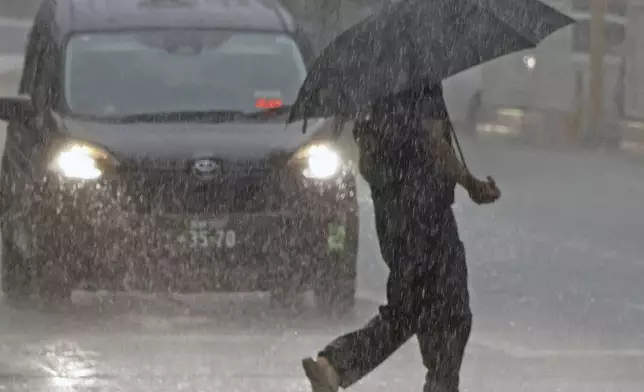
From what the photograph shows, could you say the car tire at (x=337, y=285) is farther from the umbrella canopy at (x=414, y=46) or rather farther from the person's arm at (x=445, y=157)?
the person's arm at (x=445, y=157)

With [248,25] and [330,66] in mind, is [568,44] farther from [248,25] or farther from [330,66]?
[330,66]

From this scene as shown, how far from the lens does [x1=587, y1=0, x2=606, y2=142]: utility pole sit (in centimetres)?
2534

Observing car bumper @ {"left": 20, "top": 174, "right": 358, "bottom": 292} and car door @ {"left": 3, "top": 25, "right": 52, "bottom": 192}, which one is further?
car door @ {"left": 3, "top": 25, "right": 52, "bottom": 192}

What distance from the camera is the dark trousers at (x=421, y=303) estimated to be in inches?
251

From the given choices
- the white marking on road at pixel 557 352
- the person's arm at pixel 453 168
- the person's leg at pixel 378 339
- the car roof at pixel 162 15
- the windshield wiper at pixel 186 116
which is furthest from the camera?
the car roof at pixel 162 15

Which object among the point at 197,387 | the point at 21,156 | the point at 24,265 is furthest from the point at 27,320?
the point at 197,387

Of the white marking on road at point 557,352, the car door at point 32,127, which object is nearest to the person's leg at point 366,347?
the white marking on road at point 557,352

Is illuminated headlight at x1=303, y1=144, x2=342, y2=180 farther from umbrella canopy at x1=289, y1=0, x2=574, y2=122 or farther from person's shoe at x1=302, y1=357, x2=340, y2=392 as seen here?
person's shoe at x1=302, y1=357, x2=340, y2=392

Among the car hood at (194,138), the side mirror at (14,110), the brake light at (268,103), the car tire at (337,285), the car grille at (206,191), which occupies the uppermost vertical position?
the brake light at (268,103)

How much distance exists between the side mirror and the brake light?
53.7 inches

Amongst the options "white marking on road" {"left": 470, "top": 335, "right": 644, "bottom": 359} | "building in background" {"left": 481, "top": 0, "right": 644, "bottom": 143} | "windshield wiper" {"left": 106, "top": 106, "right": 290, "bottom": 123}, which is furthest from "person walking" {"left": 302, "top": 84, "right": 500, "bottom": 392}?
"building in background" {"left": 481, "top": 0, "right": 644, "bottom": 143}

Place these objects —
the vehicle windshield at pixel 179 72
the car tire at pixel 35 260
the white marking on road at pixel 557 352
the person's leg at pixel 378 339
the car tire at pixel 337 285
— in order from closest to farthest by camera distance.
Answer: the person's leg at pixel 378 339
the white marking on road at pixel 557 352
the car tire at pixel 35 260
the car tire at pixel 337 285
the vehicle windshield at pixel 179 72

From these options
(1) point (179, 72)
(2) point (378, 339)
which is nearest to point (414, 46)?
(2) point (378, 339)

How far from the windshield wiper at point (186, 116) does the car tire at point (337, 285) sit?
1.13 meters
